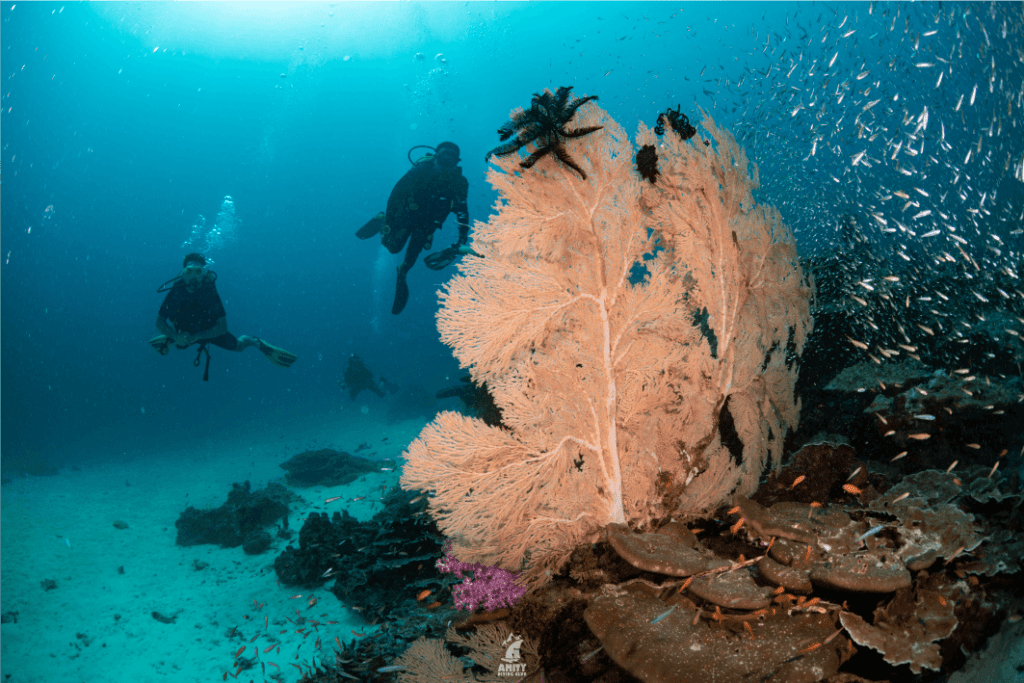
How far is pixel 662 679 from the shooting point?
2.00 metres

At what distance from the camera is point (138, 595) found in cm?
795

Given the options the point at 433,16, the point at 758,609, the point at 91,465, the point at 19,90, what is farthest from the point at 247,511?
the point at 19,90

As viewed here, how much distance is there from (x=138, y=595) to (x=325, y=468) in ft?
20.2

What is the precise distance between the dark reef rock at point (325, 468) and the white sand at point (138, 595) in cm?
64

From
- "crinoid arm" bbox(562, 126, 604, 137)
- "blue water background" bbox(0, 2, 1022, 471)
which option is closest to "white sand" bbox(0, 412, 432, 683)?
"crinoid arm" bbox(562, 126, 604, 137)

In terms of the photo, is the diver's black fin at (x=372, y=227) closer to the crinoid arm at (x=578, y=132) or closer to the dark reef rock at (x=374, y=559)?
the dark reef rock at (x=374, y=559)

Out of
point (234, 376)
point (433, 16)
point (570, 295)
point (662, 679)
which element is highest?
point (433, 16)

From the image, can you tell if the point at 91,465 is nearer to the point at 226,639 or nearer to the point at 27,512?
the point at 27,512

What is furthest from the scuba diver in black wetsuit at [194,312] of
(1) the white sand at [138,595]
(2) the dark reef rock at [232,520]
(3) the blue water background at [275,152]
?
(3) the blue water background at [275,152]

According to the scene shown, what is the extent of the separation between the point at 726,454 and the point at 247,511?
1113 cm

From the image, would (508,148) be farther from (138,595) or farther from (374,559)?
(138,595)

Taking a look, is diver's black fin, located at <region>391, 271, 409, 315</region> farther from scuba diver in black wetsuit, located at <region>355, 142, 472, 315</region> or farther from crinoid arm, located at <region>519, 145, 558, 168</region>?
crinoid arm, located at <region>519, 145, 558, 168</region>

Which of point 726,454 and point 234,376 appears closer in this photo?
point 726,454

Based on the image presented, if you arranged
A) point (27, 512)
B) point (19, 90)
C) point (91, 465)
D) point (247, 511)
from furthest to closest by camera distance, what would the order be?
1. point (19, 90)
2. point (91, 465)
3. point (27, 512)
4. point (247, 511)
